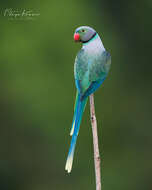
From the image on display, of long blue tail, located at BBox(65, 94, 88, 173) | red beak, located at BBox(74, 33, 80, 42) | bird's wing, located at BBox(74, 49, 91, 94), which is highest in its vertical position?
red beak, located at BBox(74, 33, 80, 42)

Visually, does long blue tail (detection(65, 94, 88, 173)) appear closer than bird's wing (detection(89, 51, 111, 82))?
Yes

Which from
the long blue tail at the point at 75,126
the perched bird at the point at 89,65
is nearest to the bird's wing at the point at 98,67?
the perched bird at the point at 89,65

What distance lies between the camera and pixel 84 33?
5.65 feet

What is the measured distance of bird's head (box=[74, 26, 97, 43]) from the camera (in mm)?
1706

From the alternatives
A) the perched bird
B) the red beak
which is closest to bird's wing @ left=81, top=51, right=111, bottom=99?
the perched bird

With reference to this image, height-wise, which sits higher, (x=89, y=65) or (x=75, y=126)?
(x=89, y=65)

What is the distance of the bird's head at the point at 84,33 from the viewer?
5.60ft

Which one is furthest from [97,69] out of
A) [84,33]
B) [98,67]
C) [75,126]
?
[75,126]

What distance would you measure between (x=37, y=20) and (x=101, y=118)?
4.42ft

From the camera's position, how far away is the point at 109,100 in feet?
16.3

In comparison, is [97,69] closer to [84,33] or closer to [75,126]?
[84,33]

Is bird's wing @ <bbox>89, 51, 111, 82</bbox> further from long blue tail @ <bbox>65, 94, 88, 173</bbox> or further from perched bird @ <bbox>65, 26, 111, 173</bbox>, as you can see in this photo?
long blue tail @ <bbox>65, 94, 88, 173</bbox>

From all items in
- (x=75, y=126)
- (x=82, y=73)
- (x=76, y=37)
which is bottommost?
(x=75, y=126)

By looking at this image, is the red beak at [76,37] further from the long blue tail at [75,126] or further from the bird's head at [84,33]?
the long blue tail at [75,126]
